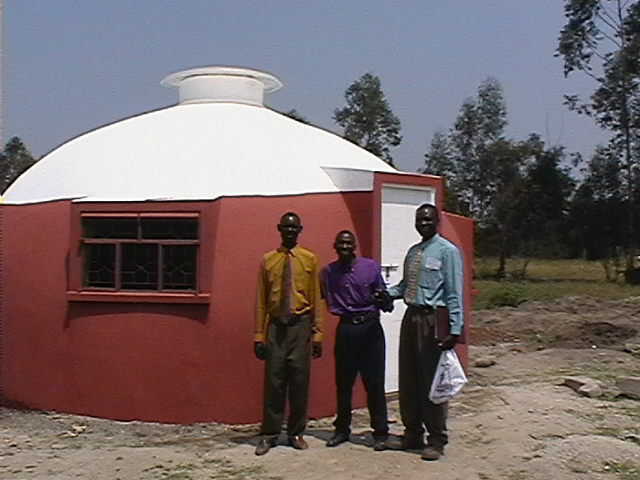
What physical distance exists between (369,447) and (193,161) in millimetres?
3221

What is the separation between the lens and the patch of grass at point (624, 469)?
6582mm

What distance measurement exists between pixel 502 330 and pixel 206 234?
1021 cm

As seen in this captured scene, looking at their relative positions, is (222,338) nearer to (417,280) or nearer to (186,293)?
(186,293)

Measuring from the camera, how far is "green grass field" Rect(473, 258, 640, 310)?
23.9 meters

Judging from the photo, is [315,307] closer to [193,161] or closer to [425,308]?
[425,308]

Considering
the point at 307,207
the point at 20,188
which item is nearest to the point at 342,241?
the point at 307,207

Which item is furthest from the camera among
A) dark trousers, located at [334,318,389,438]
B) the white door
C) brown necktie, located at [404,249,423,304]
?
the white door

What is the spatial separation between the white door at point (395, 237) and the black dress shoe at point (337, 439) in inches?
76.6

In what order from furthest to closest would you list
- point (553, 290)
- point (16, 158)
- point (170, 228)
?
1. point (16, 158)
2. point (553, 290)
3. point (170, 228)

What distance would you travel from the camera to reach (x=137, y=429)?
8125mm

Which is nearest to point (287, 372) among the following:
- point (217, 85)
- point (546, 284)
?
point (217, 85)

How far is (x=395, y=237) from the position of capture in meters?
8.96

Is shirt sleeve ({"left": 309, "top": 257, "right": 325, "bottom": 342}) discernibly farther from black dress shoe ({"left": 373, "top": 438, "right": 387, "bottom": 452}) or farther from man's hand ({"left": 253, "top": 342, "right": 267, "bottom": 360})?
black dress shoe ({"left": 373, "top": 438, "right": 387, "bottom": 452})

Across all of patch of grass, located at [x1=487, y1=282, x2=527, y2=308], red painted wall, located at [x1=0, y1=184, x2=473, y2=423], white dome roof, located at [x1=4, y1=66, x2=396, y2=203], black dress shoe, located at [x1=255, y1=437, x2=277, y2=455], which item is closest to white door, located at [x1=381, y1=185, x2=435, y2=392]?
red painted wall, located at [x1=0, y1=184, x2=473, y2=423]
